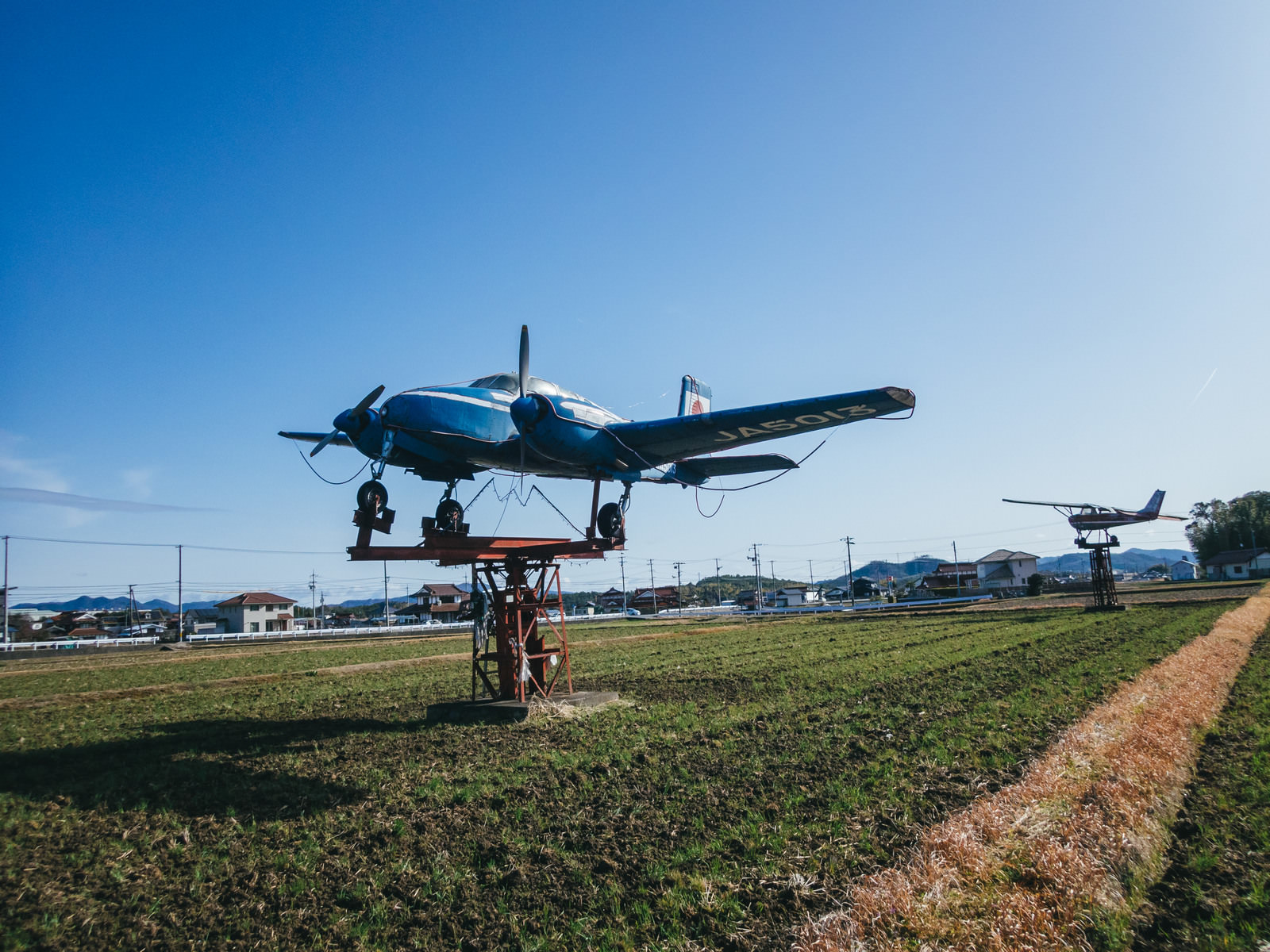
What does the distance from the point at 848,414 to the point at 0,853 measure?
15087 mm

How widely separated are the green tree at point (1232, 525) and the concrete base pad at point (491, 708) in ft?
504

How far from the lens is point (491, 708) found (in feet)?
55.2

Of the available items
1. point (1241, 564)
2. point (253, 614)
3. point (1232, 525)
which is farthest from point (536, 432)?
point (1232, 525)

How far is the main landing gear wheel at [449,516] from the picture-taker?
1634 cm

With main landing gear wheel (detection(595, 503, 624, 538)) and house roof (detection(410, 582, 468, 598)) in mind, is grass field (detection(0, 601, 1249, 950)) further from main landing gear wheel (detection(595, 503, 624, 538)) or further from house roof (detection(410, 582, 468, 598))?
house roof (detection(410, 582, 468, 598))

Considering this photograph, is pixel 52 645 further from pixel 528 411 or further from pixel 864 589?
pixel 864 589

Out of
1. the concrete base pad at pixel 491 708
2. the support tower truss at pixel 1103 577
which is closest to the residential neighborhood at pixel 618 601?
the support tower truss at pixel 1103 577

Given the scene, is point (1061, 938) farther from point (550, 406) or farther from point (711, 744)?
point (550, 406)

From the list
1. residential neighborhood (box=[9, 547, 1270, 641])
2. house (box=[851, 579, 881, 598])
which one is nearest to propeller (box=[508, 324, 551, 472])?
residential neighborhood (box=[9, 547, 1270, 641])

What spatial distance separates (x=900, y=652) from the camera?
29.5 m

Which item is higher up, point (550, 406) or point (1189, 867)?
point (550, 406)

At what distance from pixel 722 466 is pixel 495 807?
1186cm

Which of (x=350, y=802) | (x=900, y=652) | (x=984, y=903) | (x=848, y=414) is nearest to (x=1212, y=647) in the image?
(x=900, y=652)

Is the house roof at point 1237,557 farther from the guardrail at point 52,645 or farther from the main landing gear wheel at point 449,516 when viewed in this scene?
the guardrail at point 52,645
